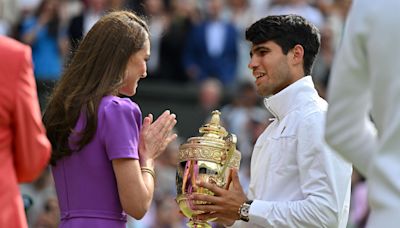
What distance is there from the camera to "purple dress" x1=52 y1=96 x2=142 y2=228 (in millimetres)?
5902

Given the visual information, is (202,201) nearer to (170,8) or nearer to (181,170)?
(181,170)

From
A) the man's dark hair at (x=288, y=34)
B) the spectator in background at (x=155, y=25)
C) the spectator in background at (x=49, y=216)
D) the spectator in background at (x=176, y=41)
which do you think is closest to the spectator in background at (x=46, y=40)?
the spectator in background at (x=155, y=25)

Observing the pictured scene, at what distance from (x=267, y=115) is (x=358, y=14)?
9.21m

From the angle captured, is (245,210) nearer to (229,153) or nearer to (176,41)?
(229,153)

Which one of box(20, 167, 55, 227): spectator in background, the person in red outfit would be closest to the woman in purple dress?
the person in red outfit

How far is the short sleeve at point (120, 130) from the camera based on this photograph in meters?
5.88

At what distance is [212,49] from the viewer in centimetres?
1546

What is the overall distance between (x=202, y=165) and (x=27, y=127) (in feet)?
4.39

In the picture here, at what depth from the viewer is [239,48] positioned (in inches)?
615

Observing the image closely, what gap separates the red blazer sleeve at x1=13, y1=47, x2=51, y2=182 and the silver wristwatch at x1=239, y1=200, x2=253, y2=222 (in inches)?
50.9

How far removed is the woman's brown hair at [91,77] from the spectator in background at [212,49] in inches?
364

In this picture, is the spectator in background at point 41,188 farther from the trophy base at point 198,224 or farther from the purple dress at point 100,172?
the purple dress at point 100,172

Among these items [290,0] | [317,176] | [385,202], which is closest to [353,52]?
[385,202]

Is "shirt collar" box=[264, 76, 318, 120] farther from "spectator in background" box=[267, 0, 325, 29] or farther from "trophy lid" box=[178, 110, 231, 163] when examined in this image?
A: "spectator in background" box=[267, 0, 325, 29]
